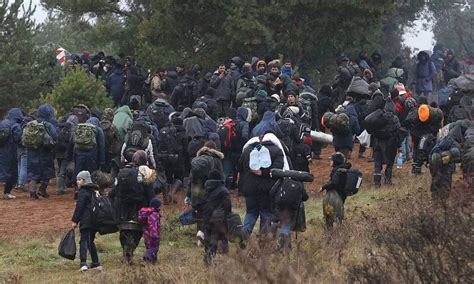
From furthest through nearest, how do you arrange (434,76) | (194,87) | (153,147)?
(434,76)
(194,87)
(153,147)

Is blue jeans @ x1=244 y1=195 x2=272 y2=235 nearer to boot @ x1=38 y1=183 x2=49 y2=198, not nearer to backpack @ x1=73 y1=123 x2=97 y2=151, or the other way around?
backpack @ x1=73 y1=123 x2=97 y2=151

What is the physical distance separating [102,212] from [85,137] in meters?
4.14

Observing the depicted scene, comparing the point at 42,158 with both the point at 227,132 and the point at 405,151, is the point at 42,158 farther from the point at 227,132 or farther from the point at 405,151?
the point at 405,151

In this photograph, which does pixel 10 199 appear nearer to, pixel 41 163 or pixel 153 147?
pixel 41 163

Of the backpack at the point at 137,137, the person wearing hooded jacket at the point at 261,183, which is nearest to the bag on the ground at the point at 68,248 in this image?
the person wearing hooded jacket at the point at 261,183

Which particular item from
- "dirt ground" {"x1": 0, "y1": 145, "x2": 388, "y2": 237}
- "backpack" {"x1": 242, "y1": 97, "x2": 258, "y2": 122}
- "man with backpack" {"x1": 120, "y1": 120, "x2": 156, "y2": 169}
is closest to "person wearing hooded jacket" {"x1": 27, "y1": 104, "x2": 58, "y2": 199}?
"dirt ground" {"x1": 0, "y1": 145, "x2": 388, "y2": 237}

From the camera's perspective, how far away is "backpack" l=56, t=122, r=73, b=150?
16609 mm

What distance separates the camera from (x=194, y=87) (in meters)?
20.9

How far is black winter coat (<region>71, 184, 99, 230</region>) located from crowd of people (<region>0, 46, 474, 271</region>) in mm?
15

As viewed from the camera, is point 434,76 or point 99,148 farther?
point 434,76

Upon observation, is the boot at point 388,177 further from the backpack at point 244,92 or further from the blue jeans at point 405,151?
the backpack at point 244,92

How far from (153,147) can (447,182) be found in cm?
480

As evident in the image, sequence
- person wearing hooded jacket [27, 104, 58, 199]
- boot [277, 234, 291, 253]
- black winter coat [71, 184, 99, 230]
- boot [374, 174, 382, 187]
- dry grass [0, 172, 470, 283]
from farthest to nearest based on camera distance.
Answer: boot [374, 174, 382, 187], person wearing hooded jacket [27, 104, 58, 199], black winter coat [71, 184, 99, 230], boot [277, 234, 291, 253], dry grass [0, 172, 470, 283]

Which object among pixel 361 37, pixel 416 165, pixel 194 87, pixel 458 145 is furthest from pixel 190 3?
pixel 458 145
